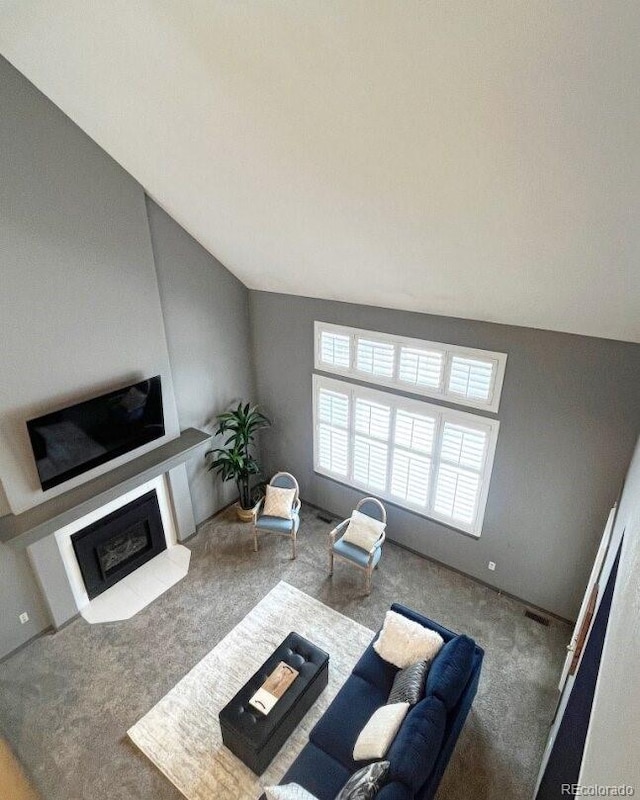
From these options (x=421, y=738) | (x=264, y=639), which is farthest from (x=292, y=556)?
(x=421, y=738)

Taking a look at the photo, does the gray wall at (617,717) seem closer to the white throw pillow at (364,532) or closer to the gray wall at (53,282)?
the white throw pillow at (364,532)

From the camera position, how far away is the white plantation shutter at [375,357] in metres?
5.16

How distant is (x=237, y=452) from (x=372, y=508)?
193cm

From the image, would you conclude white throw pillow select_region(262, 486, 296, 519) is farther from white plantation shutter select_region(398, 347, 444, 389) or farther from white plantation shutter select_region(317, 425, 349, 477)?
white plantation shutter select_region(398, 347, 444, 389)

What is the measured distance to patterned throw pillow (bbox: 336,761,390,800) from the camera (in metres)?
2.67

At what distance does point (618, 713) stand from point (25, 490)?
4.67m

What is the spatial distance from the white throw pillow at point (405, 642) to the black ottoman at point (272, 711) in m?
0.54

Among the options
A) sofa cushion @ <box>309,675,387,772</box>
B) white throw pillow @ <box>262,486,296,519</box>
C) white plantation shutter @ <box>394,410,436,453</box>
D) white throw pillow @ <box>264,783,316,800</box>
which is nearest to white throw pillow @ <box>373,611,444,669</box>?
sofa cushion @ <box>309,675,387,772</box>

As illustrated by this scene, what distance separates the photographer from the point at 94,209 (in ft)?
13.8

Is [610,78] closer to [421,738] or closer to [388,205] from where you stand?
[388,205]

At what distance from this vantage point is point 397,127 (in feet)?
8.09

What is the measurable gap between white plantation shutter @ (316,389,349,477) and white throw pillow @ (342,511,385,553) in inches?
33.9

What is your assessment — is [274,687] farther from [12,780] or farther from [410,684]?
[12,780]

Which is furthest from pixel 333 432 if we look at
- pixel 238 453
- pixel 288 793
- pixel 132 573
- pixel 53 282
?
pixel 288 793
